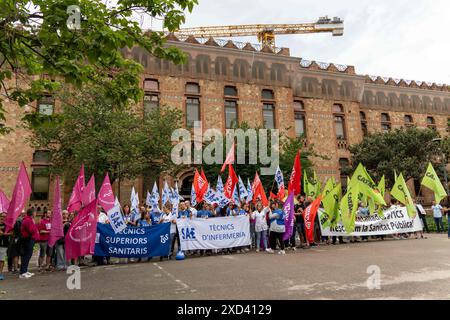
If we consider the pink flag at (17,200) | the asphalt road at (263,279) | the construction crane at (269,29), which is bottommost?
the asphalt road at (263,279)

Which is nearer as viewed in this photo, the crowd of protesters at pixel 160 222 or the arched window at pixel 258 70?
the crowd of protesters at pixel 160 222

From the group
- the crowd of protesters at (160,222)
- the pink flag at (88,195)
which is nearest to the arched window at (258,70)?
the crowd of protesters at (160,222)

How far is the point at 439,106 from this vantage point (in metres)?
36.9

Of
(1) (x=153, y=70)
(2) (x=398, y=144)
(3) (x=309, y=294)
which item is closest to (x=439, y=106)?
(2) (x=398, y=144)

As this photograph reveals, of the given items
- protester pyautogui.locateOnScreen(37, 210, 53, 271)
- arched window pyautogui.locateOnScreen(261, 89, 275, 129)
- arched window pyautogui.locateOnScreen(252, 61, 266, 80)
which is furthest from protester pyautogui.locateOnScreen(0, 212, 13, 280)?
arched window pyautogui.locateOnScreen(252, 61, 266, 80)

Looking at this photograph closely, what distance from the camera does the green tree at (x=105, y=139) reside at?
1803cm

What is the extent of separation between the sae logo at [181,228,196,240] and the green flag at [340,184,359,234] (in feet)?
18.4

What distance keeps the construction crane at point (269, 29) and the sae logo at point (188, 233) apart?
40.8 metres

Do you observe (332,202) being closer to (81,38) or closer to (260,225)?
(260,225)

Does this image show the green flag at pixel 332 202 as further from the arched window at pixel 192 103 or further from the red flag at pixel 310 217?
the arched window at pixel 192 103

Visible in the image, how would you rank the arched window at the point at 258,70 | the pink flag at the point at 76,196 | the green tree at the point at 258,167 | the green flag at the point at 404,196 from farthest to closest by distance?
1. the arched window at the point at 258,70
2. the green tree at the point at 258,167
3. the green flag at the point at 404,196
4. the pink flag at the point at 76,196

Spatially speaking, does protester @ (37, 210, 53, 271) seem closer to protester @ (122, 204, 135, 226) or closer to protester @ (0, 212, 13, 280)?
protester @ (0, 212, 13, 280)

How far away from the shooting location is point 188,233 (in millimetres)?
11125
